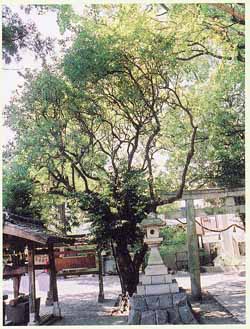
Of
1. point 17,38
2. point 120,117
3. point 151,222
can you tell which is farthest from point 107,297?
point 17,38

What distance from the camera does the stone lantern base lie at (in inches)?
222

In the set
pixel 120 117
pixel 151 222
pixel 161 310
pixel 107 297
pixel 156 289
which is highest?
pixel 120 117

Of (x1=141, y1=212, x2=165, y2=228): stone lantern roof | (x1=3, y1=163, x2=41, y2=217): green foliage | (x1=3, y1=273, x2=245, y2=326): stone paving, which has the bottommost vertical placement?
(x1=3, y1=273, x2=245, y2=326): stone paving

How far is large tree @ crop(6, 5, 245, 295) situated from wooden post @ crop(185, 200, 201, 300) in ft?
2.77

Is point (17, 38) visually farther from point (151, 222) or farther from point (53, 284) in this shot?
point (53, 284)

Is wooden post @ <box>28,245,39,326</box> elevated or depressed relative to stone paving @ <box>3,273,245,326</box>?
elevated

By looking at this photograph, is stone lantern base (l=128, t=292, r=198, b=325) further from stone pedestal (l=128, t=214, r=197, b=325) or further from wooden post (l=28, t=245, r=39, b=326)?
wooden post (l=28, t=245, r=39, b=326)

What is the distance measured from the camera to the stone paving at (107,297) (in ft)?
21.3

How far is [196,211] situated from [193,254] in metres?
0.93

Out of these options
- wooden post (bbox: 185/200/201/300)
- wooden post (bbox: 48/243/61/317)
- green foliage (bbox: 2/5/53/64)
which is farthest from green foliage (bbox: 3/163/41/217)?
wooden post (bbox: 185/200/201/300)

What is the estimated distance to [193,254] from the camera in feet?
26.5

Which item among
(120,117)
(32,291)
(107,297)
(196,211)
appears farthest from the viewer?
(107,297)

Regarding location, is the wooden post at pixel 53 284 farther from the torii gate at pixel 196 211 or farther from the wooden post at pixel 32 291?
the torii gate at pixel 196 211

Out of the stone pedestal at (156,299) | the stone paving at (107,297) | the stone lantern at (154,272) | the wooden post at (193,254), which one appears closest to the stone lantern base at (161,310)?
the stone pedestal at (156,299)
